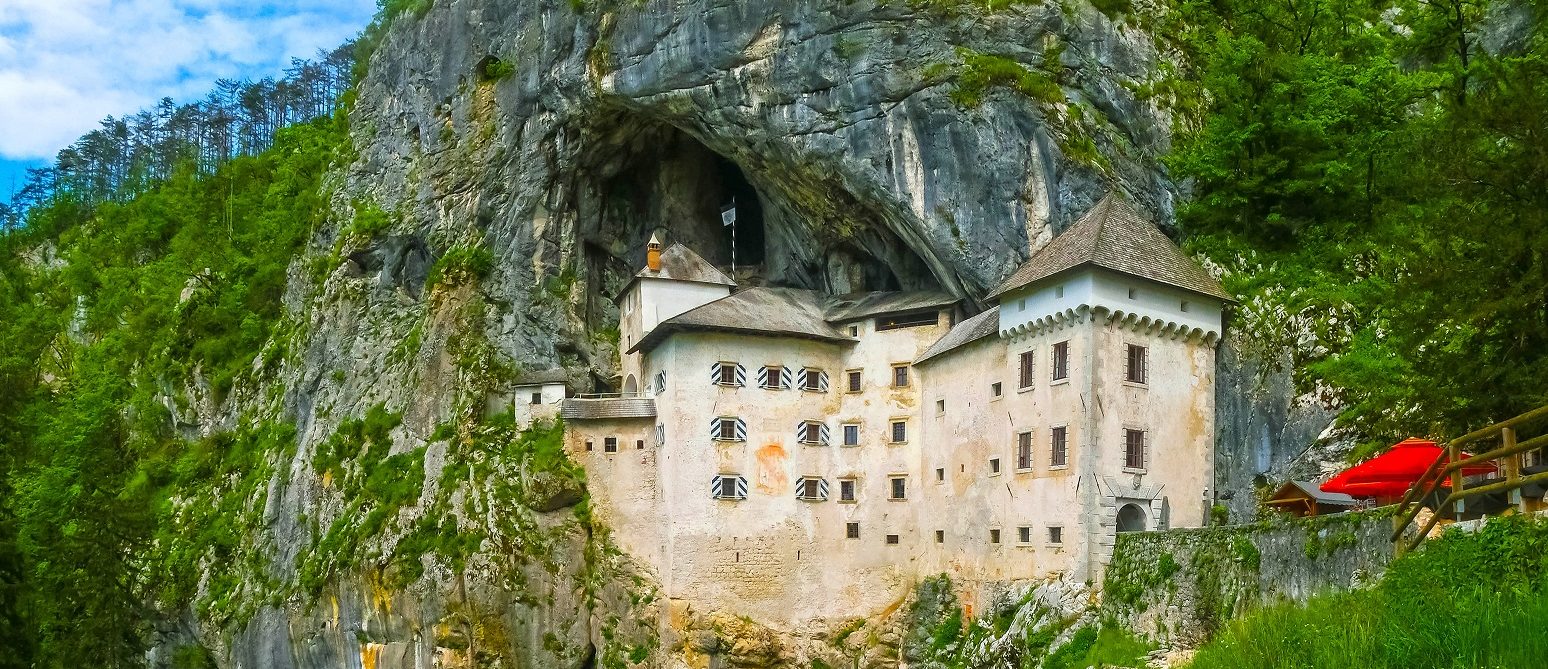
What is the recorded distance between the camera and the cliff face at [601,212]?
150 ft

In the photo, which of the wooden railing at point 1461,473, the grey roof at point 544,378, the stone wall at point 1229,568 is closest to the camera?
the wooden railing at point 1461,473

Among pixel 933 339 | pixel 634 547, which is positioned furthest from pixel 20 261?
pixel 933 339

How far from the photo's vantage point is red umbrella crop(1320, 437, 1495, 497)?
2672 cm

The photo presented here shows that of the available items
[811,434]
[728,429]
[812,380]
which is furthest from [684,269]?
[811,434]

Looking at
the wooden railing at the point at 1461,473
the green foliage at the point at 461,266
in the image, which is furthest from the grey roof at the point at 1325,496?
the green foliage at the point at 461,266

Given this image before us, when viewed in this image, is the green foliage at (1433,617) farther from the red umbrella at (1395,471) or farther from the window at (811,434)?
the window at (811,434)

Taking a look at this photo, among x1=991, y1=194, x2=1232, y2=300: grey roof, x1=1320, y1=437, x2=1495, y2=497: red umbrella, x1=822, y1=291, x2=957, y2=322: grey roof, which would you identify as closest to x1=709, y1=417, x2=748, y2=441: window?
x1=822, y1=291, x2=957, y2=322: grey roof

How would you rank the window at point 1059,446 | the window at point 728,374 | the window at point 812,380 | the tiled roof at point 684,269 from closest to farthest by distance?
the window at point 1059,446, the window at point 728,374, the window at point 812,380, the tiled roof at point 684,269

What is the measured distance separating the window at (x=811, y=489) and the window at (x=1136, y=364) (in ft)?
41.9

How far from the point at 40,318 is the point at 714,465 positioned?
229 feet

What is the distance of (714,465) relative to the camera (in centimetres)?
4812

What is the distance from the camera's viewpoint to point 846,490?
4866 cm

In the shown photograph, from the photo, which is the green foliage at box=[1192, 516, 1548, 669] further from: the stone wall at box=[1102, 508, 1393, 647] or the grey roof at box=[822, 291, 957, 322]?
the grey roof at box=[822, 291, 957, 322]

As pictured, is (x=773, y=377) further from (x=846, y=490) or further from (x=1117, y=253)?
(x=1117, y=253)
